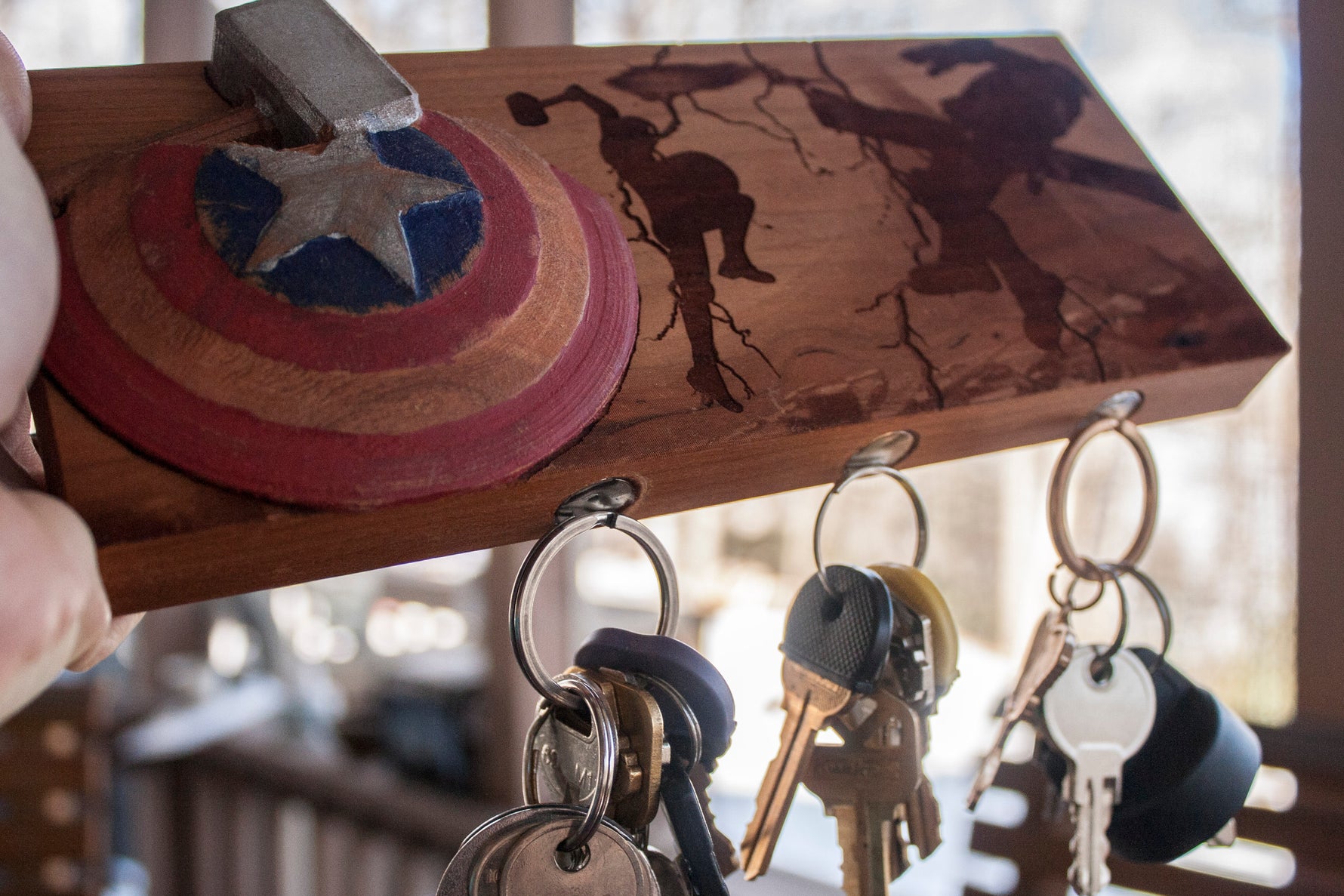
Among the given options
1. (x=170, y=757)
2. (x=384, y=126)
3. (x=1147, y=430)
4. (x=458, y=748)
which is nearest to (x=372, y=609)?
(x=458, y=748)

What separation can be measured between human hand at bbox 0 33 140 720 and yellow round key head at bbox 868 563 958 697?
0.36 metres

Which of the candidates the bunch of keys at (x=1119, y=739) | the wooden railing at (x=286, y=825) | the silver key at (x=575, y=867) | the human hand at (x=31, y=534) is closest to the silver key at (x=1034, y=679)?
the bunch of keys at (x=1119, y=739)

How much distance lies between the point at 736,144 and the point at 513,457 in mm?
223

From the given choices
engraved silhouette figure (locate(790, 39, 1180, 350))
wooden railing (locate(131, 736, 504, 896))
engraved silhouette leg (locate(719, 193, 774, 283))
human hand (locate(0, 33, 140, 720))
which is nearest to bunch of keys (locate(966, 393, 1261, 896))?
engraved silhouette figure (locate(790, 39, 1180, 350))

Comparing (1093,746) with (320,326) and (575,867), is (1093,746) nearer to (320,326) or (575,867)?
(575,867)

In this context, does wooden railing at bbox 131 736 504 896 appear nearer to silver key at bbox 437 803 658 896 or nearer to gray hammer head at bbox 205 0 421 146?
silver key at bbox 437 803 658 896

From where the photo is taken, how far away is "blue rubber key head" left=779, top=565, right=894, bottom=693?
461 mm

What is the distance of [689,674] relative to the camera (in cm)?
41

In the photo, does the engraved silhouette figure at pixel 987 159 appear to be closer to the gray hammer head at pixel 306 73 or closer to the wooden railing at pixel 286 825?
the gray hammer head at pixel 306 73

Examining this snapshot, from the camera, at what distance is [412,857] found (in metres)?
1.67

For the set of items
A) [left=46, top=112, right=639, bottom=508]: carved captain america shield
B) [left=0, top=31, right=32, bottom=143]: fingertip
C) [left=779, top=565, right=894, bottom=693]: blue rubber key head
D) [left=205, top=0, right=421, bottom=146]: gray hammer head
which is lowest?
[left=779, top=565, right=894, bottom=693]: blue rubber key head

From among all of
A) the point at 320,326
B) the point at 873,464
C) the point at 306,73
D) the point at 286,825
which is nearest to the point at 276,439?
the point at 320,326

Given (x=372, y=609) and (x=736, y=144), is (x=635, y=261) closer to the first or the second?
(x=736, y=144)

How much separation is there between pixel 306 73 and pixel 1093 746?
1.65 ft
